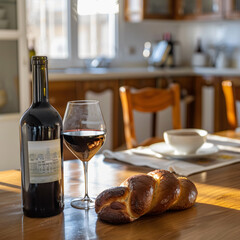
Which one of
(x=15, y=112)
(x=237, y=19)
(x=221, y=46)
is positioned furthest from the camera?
(x=221, y=46)

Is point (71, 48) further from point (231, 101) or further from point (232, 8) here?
point (231, 101)

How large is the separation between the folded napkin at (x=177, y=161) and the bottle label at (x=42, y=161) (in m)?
0.44

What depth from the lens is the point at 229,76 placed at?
3.93 m

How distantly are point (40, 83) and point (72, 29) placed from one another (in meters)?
3.47

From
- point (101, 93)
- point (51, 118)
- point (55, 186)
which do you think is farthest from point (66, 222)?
point (101, 93)

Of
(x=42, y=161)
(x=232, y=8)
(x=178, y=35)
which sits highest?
(x=232, y=8)

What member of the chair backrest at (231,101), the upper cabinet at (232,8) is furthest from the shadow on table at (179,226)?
the upper cabinet at (232,8)

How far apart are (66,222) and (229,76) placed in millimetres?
3336

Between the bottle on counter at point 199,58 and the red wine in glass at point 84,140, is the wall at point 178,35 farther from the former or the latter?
the red wine in glass at point 84,140

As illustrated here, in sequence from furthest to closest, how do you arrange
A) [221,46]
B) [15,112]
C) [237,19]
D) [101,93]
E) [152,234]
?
[221,46], [237,19], [101,93], [15,112], [152,234]

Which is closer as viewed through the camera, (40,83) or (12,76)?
(40,83)

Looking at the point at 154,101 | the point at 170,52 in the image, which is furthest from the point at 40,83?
the point at 170,52

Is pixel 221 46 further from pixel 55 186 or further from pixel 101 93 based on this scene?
pixel 55 186

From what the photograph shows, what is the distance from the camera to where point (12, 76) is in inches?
122
